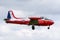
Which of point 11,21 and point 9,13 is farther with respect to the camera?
point 9,13

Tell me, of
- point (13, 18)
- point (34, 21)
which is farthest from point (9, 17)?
point (34, 21)

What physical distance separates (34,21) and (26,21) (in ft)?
10.3

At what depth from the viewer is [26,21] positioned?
102 metres

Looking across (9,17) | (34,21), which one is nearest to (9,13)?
(9,17)

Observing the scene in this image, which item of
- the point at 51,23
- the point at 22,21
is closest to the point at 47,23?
the point at 51,23

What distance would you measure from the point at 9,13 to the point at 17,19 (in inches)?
241

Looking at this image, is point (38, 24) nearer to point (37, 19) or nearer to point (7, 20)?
point (37, 19)

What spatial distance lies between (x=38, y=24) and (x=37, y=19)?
2418 mm

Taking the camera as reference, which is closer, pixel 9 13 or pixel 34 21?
pixel 34 21

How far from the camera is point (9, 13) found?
352 ft

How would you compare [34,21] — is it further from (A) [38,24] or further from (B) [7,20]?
(B) [7,20]

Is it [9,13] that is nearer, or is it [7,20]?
[7,20]

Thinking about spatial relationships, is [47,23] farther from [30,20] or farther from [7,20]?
[7,20]

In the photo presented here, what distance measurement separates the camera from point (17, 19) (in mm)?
102312
